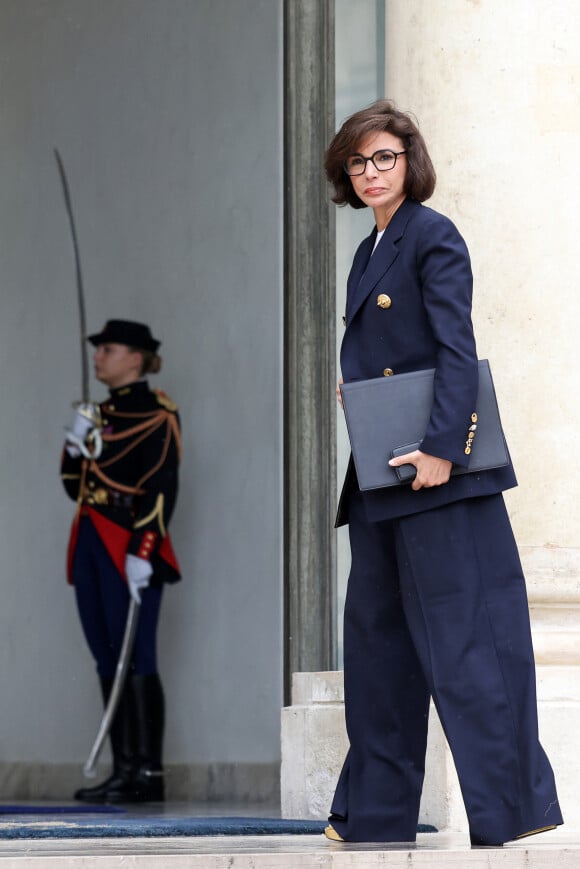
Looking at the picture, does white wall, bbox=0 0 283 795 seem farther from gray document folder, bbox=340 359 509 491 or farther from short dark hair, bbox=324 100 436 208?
gray document folder, bbox=340 359 509 491

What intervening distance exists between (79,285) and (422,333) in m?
5.12

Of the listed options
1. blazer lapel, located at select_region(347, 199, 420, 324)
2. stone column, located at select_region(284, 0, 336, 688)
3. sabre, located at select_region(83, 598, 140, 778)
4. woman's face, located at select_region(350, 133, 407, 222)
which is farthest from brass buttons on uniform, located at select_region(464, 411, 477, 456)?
sabre, located at select_region(83, 598, 140, 778)

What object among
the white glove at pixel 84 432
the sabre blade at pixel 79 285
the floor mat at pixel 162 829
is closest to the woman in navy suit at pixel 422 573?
the floor mat at pixel 162 829

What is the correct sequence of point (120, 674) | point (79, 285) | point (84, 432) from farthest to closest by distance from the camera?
point (79, 285)
point (84, 432)
point (120, 674)

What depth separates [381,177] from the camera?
3822 millimetres

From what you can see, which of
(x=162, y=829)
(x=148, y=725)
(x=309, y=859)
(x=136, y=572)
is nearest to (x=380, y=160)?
(x=309, y=859)

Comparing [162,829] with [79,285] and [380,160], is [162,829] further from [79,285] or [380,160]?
[79,285]

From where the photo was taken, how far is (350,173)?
12.7 feet

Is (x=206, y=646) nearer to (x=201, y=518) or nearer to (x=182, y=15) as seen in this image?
(x=201, y=518)

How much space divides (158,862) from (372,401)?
3.24ft

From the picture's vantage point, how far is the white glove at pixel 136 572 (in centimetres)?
784

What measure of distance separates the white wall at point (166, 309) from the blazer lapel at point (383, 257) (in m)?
Result: 4.13

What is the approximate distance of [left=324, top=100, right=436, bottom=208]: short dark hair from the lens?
3.80 metres

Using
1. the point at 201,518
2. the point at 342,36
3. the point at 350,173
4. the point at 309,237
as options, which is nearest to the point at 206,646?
the point at 201,518
